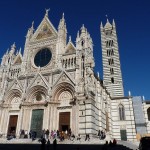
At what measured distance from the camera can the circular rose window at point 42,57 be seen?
27078 millimetres

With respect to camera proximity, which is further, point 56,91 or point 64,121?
point 56,91

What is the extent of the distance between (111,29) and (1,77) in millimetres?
26525

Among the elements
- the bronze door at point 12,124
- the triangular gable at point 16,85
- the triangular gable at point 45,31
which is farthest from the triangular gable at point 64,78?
the triangular gable at point 45,31

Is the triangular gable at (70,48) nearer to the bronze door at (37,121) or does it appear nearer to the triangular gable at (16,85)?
the triangular gable at (16,85)

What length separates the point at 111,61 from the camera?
39344 mm

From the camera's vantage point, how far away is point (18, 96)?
26.1 metres

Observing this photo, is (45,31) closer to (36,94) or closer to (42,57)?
(42,57)

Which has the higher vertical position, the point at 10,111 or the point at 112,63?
the point at 112,63

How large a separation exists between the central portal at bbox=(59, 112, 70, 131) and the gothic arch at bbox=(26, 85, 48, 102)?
3.75 m

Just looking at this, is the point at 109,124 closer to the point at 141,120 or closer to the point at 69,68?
the point at 141,120

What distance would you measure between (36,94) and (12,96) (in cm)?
378

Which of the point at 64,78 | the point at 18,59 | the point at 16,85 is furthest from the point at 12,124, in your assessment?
the point at 18,59

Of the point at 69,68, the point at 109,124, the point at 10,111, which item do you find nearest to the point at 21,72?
the point at 10,111

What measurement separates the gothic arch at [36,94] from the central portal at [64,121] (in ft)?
12.3
